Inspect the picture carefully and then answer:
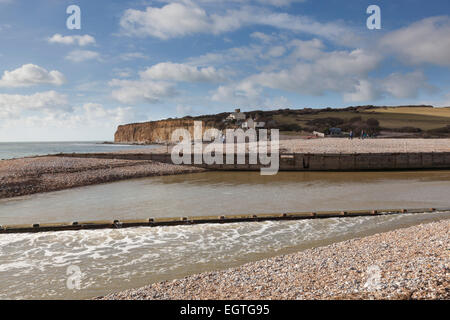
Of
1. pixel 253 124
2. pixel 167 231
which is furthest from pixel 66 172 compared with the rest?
pixel 253 124

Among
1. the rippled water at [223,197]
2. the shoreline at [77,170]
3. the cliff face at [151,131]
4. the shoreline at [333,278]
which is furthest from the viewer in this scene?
the cliff face at [151,131]

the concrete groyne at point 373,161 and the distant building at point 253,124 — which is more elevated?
the distant building at point 253,124

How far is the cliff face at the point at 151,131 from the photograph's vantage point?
5012 inches

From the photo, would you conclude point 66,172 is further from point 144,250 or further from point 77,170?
point 144,250

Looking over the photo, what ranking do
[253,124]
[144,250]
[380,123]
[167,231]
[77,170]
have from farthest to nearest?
1. [253,124]
2. [380,123]
3. [77,170]
4. [167,231]
5. [144,250]

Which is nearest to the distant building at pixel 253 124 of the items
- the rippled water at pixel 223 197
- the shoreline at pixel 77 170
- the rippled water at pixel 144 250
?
the shoreline at pixel 77 170

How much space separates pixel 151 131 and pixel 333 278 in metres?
141

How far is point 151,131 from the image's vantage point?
141 m

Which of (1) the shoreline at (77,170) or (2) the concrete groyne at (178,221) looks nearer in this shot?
(2) the concrete groyne at (178,221)

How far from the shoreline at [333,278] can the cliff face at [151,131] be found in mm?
111840

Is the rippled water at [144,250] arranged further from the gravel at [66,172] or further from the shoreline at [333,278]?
the gravel at [66,172]

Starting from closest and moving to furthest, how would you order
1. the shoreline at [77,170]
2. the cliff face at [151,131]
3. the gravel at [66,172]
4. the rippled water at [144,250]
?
the rippled water at [144,250]
the gravel at [66,172]
the shoreline at [77,170]
the cliff face at [151,131]
